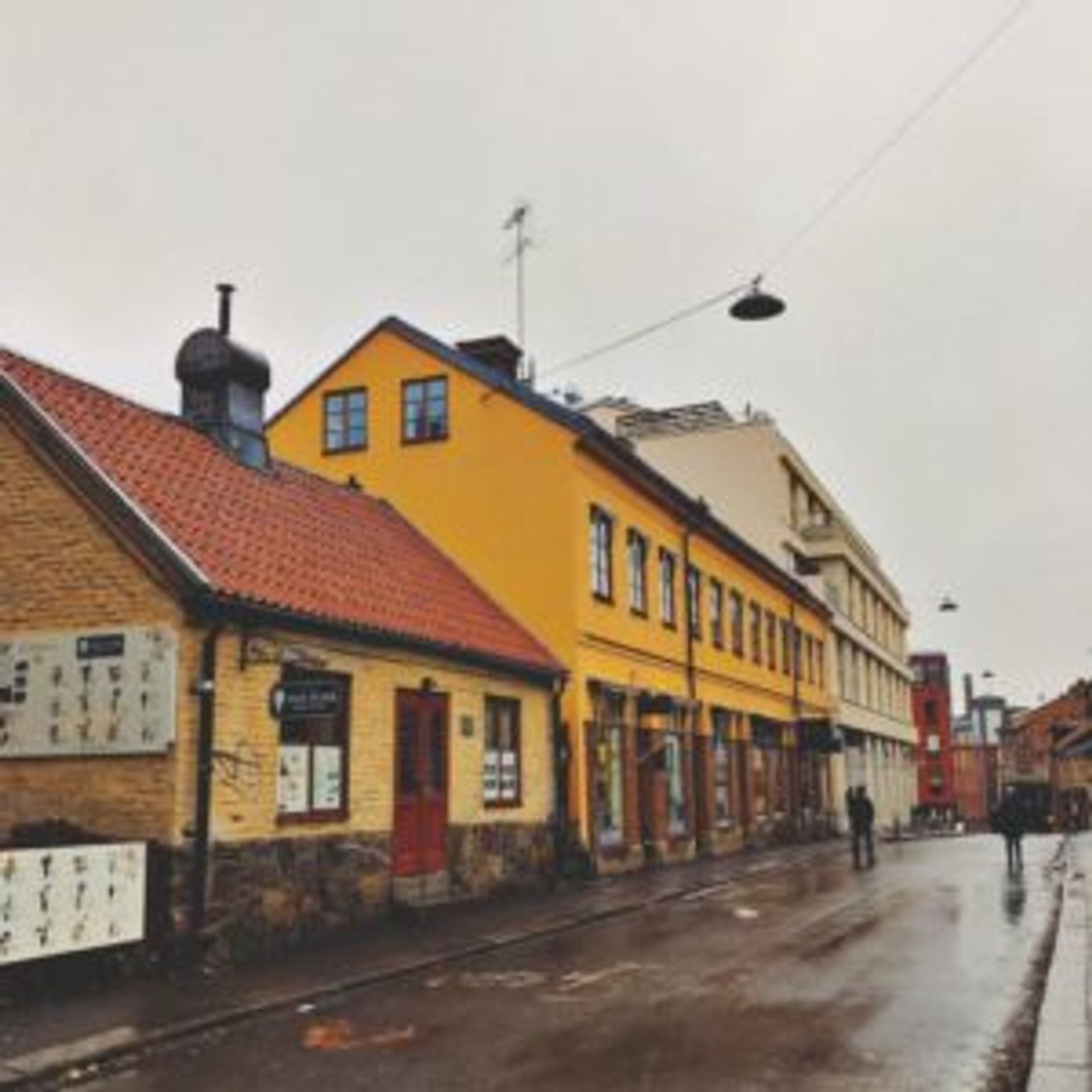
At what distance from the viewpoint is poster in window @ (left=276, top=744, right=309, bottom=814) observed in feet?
45.6

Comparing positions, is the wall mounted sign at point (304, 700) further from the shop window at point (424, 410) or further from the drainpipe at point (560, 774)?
the shop window at point (424, 410)

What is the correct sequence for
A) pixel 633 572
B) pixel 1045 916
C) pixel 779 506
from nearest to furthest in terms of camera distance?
1. pixel 1045 916
2. pixel 633 572
3. pixel 779 506

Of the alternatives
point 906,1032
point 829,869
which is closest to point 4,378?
point 906,1032

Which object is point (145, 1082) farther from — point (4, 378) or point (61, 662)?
point (4, 378)

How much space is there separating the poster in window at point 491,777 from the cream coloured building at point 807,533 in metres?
15.2

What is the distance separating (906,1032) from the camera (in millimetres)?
8805

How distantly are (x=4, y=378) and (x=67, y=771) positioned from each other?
13.9 ft

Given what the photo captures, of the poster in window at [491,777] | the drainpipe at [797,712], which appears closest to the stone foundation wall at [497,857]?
the poster in window at [491,777]

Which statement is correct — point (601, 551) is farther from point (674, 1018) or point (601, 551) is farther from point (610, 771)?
point (674, 1018)

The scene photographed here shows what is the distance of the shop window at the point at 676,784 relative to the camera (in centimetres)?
2653

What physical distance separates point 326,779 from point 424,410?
1072 cm

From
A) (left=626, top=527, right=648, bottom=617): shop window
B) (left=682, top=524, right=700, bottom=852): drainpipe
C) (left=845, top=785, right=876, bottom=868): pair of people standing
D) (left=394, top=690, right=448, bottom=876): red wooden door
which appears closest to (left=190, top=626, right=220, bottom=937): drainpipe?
(left=394, top=690, right=448, bottom=876): red wooden door

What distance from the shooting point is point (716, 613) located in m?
31.5

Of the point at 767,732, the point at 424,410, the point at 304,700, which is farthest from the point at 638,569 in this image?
the point at 304,700
